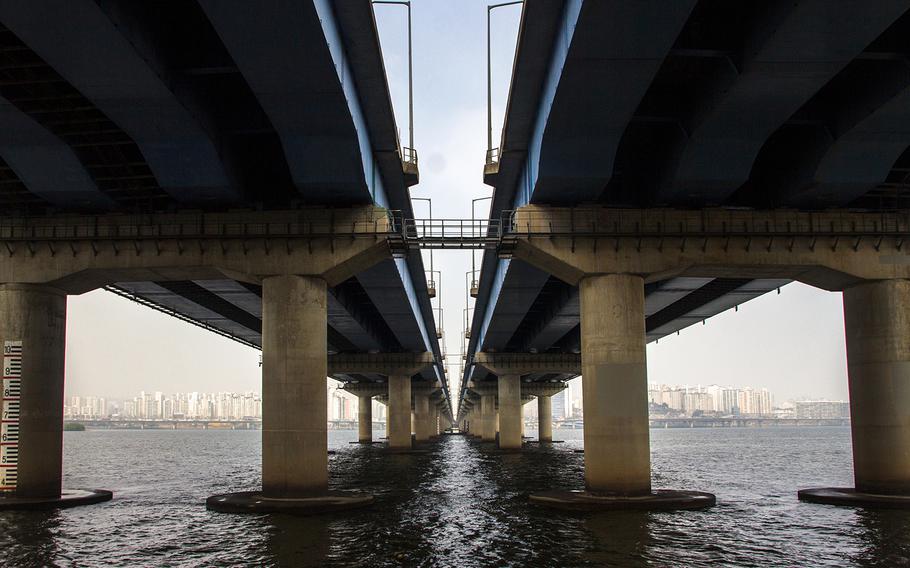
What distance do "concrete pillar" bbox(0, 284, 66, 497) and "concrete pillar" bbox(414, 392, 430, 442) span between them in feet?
282

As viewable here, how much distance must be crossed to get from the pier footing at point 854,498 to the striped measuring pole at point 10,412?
2937cm

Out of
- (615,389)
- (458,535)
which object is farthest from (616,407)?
(458,535)

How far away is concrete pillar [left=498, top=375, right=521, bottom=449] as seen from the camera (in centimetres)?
8012

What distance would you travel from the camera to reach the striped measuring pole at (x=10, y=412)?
99.5 ft

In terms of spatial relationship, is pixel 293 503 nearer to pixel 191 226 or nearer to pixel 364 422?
pixel 191 226

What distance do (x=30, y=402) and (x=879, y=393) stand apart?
30658 millimetres

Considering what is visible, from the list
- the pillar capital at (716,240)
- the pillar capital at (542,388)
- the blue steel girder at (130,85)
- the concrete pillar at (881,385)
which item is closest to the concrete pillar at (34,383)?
the blue steel girder at (130,85)

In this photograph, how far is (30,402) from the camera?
30.7 meters

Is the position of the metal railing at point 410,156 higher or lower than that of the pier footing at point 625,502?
higher

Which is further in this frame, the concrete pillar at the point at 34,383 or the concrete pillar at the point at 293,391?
the concrete pillar at the point at 34,383

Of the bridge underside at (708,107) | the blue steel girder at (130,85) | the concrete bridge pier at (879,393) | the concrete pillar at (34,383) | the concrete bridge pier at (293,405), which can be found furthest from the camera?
the concrete pillar at (34,383)

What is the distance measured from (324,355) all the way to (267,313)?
8.61ft

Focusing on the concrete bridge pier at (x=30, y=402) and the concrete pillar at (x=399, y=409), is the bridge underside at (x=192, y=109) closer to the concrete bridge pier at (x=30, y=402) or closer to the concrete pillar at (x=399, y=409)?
the concrete bridge pier at (x=30, y=402)

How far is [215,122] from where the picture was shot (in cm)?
2597
